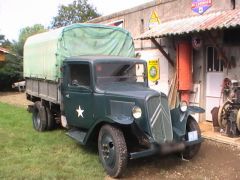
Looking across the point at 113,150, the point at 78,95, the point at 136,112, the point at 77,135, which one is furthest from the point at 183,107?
the point at 77,135

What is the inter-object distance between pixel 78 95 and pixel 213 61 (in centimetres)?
473

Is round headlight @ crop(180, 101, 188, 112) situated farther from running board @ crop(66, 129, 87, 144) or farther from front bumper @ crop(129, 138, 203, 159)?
running board @ crop(66, 129, 87, 144)

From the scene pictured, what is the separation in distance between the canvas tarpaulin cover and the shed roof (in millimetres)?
1506

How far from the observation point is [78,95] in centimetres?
799

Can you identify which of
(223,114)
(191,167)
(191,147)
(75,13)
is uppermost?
(75,13)

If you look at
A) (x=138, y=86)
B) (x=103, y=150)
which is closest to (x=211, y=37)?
(x=138, y=86)

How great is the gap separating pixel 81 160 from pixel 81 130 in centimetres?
→ 89

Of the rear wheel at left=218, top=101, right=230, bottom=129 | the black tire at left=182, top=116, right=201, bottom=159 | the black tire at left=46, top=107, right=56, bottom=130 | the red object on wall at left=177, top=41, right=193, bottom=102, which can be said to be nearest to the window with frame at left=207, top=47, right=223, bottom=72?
the red object on wall at left=177, top=41, right=193, bottom=102

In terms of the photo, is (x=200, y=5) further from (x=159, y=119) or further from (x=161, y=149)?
(x=161, y=149)

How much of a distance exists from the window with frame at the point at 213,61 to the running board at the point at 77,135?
468 cm

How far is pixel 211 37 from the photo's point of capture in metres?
10.1

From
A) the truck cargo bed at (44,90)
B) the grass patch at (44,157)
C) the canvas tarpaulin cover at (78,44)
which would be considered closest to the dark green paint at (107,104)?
the grass patch at (44,157)

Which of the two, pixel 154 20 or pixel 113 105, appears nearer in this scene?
pixel 113 105

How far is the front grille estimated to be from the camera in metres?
6.62
